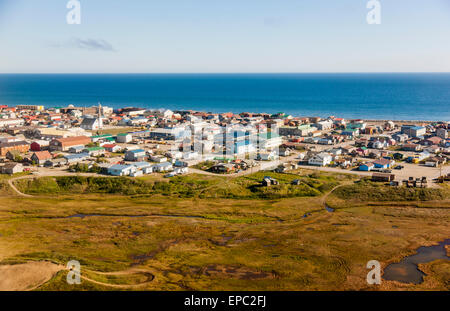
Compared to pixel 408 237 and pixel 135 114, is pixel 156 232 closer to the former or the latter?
pixel 408 237

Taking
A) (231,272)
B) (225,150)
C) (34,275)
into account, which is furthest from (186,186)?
(34,275)

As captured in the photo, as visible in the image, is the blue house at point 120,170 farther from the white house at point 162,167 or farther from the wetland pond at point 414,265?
the wetland pond at point 414,265

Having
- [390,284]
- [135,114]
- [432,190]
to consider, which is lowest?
[390,284]

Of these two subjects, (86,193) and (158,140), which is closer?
(86,193)

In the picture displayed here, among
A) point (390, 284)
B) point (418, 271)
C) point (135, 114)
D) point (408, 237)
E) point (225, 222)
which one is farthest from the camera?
point (135, 114)

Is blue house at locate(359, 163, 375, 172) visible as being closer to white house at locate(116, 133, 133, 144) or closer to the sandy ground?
the sandy ground

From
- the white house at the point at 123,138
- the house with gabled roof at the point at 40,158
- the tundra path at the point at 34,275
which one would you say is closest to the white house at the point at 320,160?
the white house at the point at 123,138

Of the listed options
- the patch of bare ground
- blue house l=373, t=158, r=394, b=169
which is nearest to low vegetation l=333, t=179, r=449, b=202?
blue house l=373, t=158, r=394, b=169
